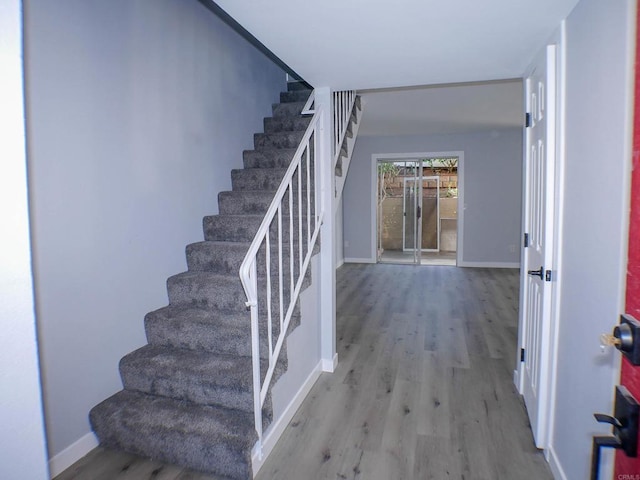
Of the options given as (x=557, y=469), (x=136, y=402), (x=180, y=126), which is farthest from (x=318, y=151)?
(x=557, y=469)

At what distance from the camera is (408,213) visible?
7.69 metres

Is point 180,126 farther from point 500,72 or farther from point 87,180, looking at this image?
point 500,72

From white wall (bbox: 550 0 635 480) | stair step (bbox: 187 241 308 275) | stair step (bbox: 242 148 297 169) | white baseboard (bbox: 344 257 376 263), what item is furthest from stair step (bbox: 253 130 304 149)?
white baseboard (bbox: 344 257 376 263)

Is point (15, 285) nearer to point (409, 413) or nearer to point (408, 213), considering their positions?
point (409, 413)

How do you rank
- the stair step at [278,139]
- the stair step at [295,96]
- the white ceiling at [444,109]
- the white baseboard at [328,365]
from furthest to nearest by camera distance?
1. the white ceiling at [444,109]
2. the stair step at [295,96]
3. the stair step at [278,139]
4. the white baseboard at [328,365]

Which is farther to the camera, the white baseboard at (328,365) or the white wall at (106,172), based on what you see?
the white baseboard at (328,365)

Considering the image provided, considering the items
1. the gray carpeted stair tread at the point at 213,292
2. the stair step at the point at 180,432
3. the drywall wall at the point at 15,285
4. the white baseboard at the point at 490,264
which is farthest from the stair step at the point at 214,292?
the white baseboard at the point at 490,264

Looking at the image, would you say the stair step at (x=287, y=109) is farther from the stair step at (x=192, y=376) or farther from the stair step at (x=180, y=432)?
the stair step at (x=180, y=432)

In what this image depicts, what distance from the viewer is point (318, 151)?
9.30 ft

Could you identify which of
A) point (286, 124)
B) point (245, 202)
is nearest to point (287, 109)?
point (286, 124)

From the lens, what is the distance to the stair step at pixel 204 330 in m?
2.23

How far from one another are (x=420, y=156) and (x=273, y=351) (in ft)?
20.0

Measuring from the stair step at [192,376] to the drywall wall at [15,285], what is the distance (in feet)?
4.47

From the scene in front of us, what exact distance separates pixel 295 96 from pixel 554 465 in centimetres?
376
